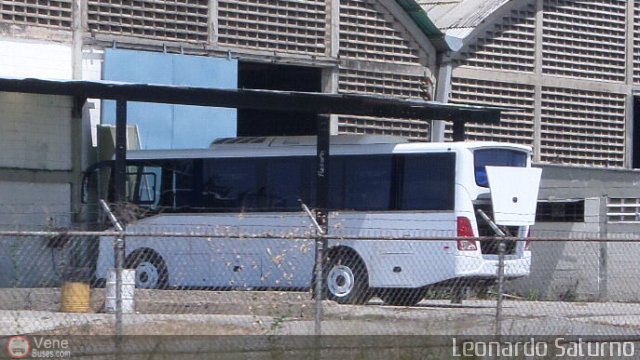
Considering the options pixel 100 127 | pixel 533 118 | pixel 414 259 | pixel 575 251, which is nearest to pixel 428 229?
pixel 414 259

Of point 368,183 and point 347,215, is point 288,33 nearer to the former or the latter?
point 368,183

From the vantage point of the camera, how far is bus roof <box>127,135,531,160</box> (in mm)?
21109

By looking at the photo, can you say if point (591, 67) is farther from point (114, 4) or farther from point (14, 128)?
point (14, 128)

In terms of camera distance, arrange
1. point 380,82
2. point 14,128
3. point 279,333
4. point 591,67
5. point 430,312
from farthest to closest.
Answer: point 591,67
point 380,82
point 14,128
point 430,312
point 279,333

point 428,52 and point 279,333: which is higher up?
point 428,52

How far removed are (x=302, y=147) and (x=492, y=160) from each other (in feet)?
11.1

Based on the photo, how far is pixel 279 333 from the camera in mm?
13078

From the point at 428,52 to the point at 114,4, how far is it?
7999mm

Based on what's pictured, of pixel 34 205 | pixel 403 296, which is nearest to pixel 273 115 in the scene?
pixel 34 205

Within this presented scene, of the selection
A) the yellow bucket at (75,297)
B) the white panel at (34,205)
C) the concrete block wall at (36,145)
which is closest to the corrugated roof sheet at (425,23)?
the concrete block wall at (36,145)

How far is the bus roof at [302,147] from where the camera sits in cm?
2111

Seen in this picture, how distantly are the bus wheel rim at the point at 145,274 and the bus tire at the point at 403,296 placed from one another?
407 cm

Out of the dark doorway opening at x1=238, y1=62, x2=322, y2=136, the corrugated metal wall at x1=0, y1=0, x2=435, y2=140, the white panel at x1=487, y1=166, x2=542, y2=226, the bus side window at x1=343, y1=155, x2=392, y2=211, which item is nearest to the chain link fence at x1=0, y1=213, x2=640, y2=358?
the bus side window at x1=343, y1=155, x2=392, y2=211

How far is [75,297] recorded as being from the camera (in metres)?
16.0
